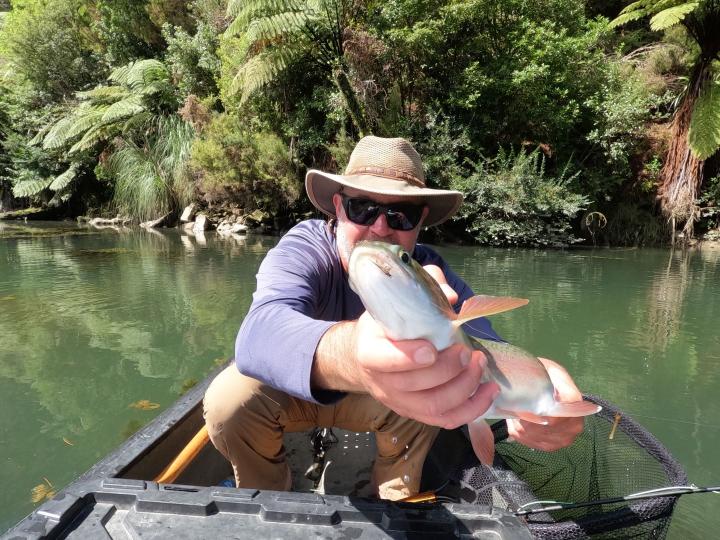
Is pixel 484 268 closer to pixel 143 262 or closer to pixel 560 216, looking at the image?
pixel 560 216

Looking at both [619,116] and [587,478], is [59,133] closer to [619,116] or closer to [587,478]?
[619,116]

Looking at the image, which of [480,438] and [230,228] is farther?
[230,228]

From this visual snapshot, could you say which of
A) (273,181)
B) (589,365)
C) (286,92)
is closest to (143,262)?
(273,181)

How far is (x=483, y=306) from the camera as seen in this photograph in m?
0.84

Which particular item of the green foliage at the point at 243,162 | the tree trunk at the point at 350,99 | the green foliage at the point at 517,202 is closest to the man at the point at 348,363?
the green foliage at the point at 517,202

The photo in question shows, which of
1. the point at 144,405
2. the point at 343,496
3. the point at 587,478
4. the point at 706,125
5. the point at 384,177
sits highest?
the point at 706,125

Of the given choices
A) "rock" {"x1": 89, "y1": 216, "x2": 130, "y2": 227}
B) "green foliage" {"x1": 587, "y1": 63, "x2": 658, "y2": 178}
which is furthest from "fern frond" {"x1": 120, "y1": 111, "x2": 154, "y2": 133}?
"green foliage" {"x1": 587, "y1": 63, "x2": 658, "y2": 178}

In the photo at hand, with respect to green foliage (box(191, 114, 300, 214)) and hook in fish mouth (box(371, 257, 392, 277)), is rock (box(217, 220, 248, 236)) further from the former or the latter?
hook in fish mouth (box(371, 257, 392, 277))

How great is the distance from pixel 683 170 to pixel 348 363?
47.4 feet

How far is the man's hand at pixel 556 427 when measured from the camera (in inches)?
53.1

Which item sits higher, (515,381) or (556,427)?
(515,381)

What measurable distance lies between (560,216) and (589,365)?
879 cm

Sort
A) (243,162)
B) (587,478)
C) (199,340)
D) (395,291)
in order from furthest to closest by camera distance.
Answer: (243,162)
(199,340)
(587,478)
(395,291)

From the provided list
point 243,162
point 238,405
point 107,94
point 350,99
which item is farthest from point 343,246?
point 107,94
